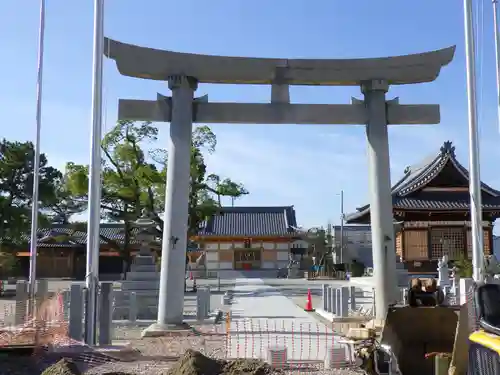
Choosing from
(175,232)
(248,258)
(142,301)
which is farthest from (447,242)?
(248,258)

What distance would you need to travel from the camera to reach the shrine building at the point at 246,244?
48.8 metres

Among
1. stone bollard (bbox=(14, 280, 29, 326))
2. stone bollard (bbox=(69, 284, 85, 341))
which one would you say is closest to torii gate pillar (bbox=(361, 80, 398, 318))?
stone bollard (bbox=(69, 284, 85, 341))

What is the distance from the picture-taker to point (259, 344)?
426 inches

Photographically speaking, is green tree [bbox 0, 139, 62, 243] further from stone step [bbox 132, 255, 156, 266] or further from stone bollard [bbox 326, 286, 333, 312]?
stone bollard [bbox 326, 286, 333, 312]

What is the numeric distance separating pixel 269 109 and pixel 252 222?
3810 centimetres

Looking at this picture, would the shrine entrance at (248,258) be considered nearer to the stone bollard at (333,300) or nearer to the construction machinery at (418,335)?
the stone bollard at (333,300)

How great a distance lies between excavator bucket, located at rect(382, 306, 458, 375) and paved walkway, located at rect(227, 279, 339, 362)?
132 inches

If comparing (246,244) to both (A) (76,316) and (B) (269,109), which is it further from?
(A) (76,316)

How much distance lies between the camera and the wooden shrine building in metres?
29.0

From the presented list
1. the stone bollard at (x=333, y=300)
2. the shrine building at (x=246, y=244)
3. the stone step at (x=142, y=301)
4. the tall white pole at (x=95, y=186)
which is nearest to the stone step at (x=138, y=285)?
the stone step at (x=142, y=301)

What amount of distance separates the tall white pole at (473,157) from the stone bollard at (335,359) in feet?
10.9

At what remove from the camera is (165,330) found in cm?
1256

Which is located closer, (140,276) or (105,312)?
(105,312)

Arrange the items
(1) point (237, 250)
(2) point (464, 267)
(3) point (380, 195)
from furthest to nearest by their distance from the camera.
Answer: (1) point (237, 250) < (2) point (464, 267) < (3) point (380, 195)
